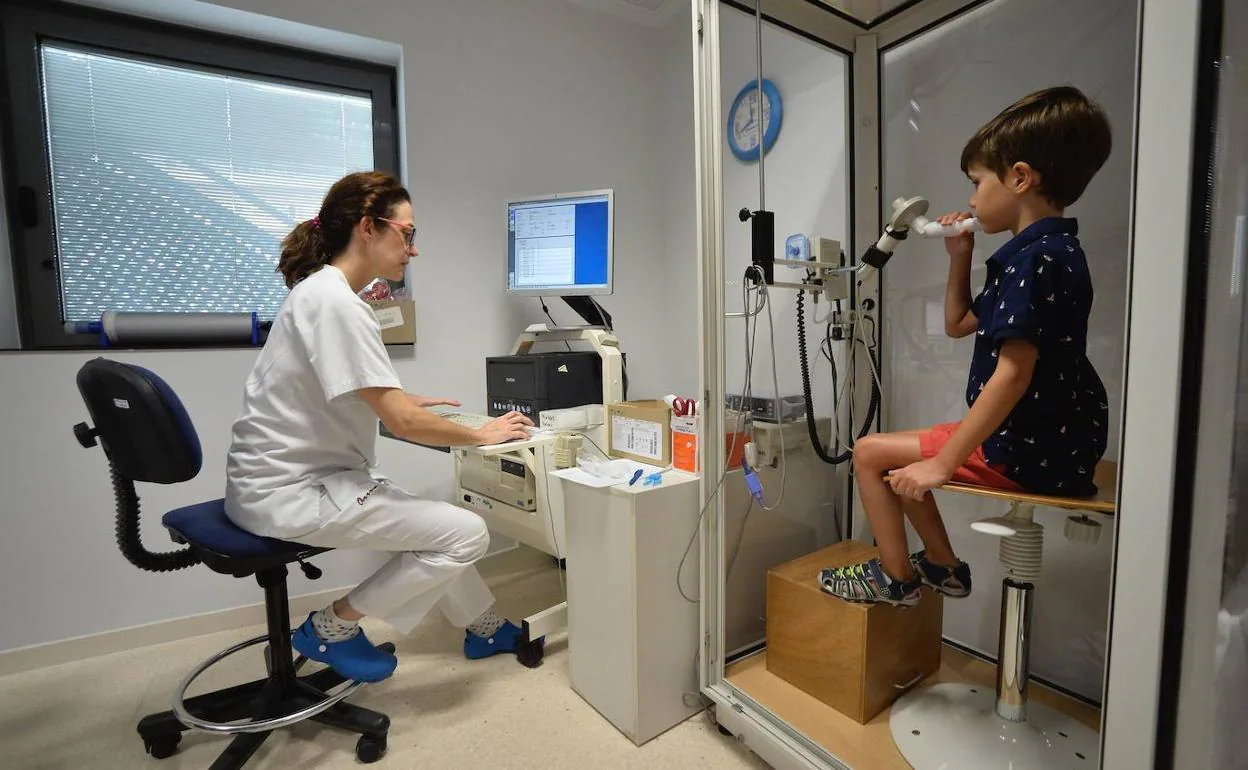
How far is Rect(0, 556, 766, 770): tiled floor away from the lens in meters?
1.39

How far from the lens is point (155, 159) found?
→ 80.0 inches

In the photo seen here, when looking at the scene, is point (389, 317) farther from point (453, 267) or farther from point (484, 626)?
point (484, 626)

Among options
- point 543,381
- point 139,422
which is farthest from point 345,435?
point 543,381

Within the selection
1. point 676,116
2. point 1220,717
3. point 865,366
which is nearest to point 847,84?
point 865,366

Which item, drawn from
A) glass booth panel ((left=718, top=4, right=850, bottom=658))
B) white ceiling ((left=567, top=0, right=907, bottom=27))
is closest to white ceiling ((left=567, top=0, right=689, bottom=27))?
white ceiling ((left=567, top=0, right=907, bottom=27))

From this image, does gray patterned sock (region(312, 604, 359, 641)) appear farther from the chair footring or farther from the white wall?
the white wall

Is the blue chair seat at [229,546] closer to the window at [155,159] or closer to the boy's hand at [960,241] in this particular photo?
the window at [155,159]

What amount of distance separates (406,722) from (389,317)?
1.33m

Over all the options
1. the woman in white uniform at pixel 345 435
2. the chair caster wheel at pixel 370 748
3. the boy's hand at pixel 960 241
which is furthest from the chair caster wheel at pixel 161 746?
the boy's hand at pixel 960 241

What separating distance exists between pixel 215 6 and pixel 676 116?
1.77 metres

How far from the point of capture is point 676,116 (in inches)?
104

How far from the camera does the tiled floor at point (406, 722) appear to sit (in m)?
1.39

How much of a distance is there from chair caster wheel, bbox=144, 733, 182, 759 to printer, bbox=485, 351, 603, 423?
46.9 inches

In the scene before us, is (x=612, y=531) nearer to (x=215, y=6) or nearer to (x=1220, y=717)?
(x=1220, y=717)
